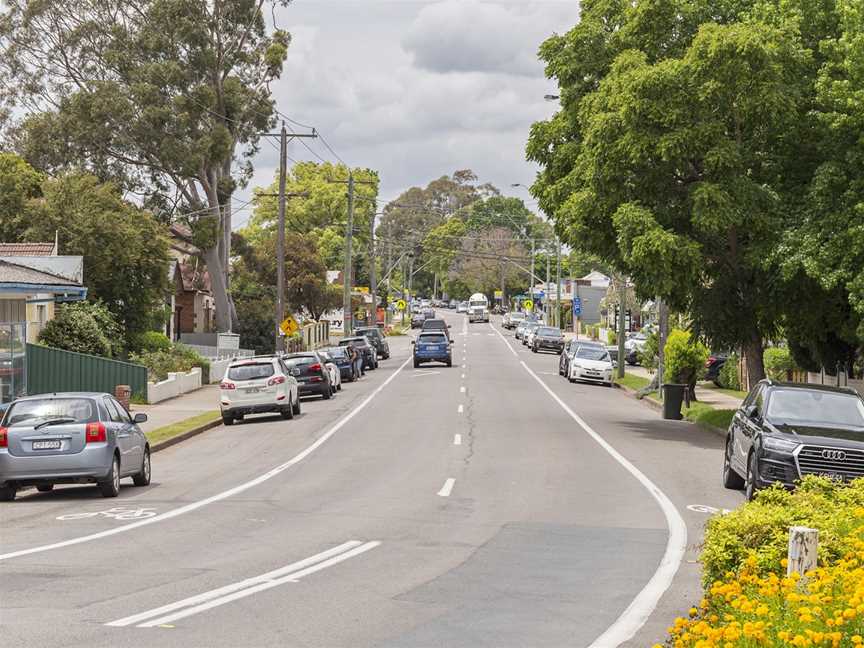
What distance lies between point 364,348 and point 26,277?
104ft

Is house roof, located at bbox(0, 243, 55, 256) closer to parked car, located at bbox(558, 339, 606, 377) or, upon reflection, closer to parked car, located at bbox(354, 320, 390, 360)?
parked car, located at bbox(558, 339, 606, 377)

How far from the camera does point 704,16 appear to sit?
104 ft

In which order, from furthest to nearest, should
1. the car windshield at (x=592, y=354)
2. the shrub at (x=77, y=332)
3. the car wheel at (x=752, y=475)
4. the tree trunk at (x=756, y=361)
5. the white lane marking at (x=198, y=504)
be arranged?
the car windshield at (x=592, y=354), the shrub at (x=77, y=332), the tree trunk at (x=756, y=361), the car wheel at (x=752, y=475), the white lane marking at (x=198, y=504)

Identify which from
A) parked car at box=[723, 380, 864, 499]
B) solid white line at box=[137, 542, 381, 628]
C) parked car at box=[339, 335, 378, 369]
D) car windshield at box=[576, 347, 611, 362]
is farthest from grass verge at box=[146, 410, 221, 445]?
parked car at box=[339, 335, 378, 369]

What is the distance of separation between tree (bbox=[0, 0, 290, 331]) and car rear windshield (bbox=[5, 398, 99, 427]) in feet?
126

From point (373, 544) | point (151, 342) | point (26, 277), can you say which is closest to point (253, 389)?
point (26, 277)

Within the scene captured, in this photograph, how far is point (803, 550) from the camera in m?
8.16

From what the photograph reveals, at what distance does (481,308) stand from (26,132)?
9198 centimetres

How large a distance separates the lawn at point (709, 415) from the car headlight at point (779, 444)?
46.2 feet

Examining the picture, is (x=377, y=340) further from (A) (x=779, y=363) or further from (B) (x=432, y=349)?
(A) (x=779, y=363)

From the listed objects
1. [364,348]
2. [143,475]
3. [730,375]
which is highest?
[364,348]

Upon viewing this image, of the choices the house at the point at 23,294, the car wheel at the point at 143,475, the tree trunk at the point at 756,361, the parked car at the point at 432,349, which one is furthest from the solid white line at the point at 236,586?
the parked car at the point at 432,349

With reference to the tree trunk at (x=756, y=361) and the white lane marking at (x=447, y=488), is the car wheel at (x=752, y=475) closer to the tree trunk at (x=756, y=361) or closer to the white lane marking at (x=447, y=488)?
the white lane marking at (x=447, y=488)

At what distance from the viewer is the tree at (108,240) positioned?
46500 mm
